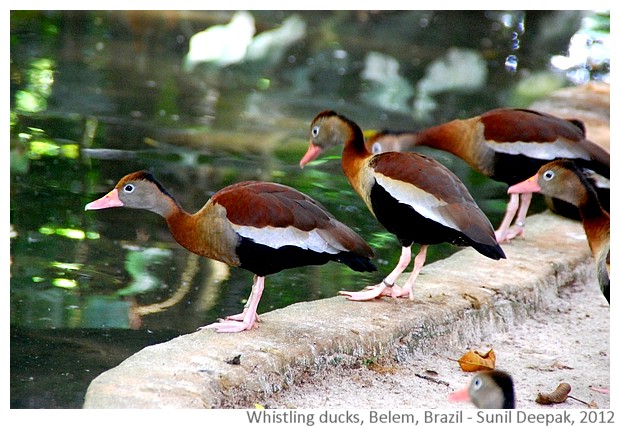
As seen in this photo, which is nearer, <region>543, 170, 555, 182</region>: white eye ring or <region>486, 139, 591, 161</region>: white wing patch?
<region>543, 170, 555, 182</region>: white eye ring

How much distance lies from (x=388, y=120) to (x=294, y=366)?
19.8 feet

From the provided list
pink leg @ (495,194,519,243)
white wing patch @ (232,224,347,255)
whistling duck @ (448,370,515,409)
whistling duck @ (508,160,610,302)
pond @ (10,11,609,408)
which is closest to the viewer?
whistling duck @ (448,370,515,409)

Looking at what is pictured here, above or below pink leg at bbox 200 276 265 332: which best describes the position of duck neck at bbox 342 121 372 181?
above

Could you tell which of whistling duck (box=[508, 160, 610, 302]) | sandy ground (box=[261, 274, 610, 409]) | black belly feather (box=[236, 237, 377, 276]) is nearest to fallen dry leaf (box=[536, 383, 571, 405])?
sandy ground (box=[261, 274, 610, 409])

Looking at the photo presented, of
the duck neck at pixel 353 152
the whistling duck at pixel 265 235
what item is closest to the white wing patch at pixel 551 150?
the duck neck at pixel 353 152

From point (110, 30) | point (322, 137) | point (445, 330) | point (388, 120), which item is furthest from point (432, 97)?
point (445, 330)

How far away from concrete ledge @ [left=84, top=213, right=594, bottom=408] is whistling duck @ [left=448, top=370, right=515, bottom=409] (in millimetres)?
959

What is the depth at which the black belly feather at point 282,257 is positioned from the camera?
4488mm

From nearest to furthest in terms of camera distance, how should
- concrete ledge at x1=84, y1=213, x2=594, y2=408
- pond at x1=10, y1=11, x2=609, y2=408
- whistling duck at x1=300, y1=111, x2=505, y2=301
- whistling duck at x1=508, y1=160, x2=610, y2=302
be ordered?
concrete ledge at x1=84, y1=213, x2=594, y2=408
whistling duck at x1=300, y1=111, x2=505, y2=301
whistling duck at x1=508, y1=160, x2=610, y2=302
pond at x1=10, y1=11, x2=609, y2=408

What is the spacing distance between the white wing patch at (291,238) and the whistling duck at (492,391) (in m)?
1.14

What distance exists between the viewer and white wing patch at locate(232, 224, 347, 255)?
14.7ft

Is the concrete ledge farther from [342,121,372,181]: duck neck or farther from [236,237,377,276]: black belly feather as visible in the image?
[342,121,372,181]: duck neck

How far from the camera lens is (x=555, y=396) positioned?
4328 millimetres

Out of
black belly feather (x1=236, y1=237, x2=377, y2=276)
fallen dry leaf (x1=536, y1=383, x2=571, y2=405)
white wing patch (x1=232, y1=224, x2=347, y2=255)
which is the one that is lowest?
fallen dry leaf (x1=536, y1=383, x2=571, y2=405)
